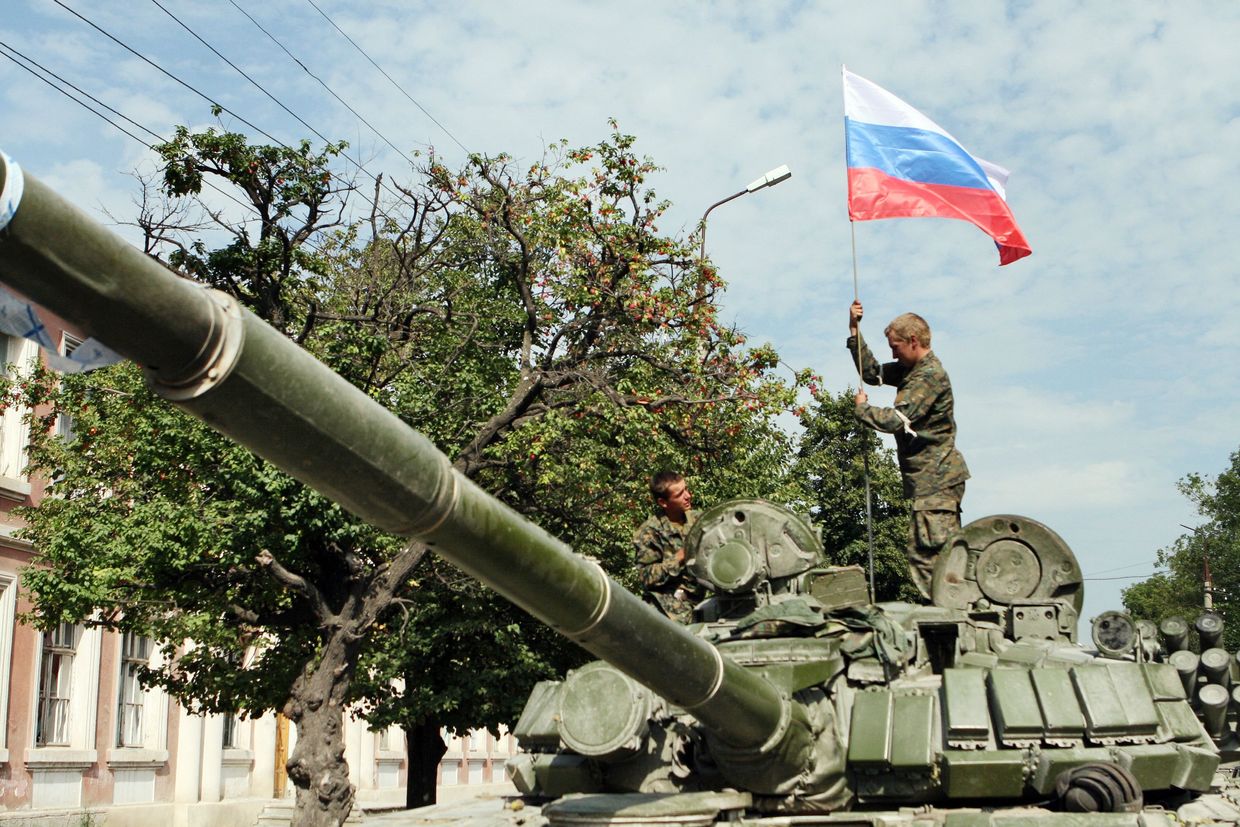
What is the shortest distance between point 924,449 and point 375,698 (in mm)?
13757

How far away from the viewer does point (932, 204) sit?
45.1 ft

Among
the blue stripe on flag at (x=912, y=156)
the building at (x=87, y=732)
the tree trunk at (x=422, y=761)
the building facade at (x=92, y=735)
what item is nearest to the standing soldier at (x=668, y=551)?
the blue stripe on flag at (x=912, y=156)

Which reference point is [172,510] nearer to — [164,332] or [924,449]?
[924,449]

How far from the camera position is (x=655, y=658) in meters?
6.69

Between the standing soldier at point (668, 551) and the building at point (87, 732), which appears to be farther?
the building at point (87, 732)

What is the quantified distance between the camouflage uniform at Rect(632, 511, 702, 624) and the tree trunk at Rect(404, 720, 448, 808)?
48.4ft

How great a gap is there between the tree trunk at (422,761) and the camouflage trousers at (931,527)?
1514cm

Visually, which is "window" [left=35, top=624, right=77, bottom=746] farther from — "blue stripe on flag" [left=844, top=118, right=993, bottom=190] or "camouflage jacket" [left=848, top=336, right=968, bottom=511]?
"camouflage jacket" [left=848, top=336, right=968, bottom=511]

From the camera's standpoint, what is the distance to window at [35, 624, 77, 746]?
25.1 metres

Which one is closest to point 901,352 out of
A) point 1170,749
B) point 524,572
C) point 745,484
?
point 1170,749

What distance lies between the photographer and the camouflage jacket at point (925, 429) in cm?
1127

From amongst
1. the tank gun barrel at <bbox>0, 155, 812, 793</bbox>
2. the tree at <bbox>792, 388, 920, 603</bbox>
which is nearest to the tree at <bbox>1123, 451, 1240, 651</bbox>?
the tree at <bbox>792, 388, 920, 603</bbox>

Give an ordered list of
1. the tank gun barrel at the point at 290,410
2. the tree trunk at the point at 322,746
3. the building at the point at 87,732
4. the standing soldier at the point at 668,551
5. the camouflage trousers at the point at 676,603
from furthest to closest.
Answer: the building at the point at 87,732 < the tree trunk at the point at 322,746 < the standing soldier at the point at 668,551 < the camouflage trousers at the point at 676,603 < the tank gun barrel at the point at 290,410

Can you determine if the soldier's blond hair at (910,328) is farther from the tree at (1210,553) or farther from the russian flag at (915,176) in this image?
the tree at (1210,553)
